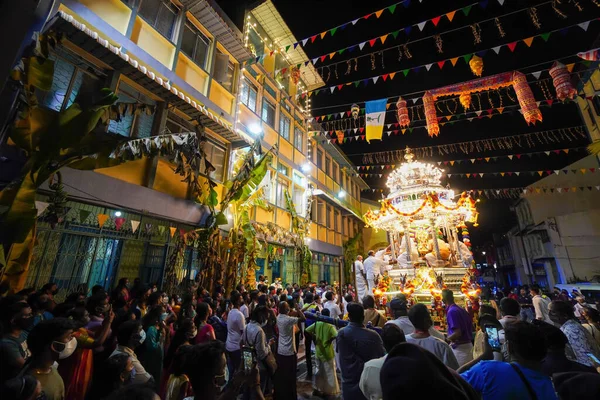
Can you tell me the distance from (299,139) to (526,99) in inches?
463

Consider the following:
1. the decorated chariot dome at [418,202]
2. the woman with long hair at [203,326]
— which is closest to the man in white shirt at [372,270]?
the decorated chariot dome at [418,202]

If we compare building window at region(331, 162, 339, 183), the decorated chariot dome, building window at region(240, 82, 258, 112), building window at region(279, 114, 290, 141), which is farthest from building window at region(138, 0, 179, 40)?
building window at region(331, 162, 339, 183)

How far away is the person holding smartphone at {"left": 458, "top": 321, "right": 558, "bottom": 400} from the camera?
2.02 m

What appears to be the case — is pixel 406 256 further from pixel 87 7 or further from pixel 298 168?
pixel 87 7

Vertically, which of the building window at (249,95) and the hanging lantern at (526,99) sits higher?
the building window at (249,95)

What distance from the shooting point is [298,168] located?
1673 centimetres

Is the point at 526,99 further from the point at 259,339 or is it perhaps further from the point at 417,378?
the point at 417,378

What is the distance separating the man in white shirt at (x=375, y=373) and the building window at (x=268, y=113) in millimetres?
12756

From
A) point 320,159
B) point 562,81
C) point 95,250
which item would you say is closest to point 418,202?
point 562,81

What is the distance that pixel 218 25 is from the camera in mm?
10422

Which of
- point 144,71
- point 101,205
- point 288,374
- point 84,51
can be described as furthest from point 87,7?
point 288,374

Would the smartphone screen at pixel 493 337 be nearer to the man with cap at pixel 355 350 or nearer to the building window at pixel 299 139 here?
the man with cap at pixel 355 350

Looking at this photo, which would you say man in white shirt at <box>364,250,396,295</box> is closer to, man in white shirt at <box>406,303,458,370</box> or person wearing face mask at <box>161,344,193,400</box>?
man in white shirt at <box>406,303,458,370</box>

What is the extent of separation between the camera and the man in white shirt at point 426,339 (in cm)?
311
